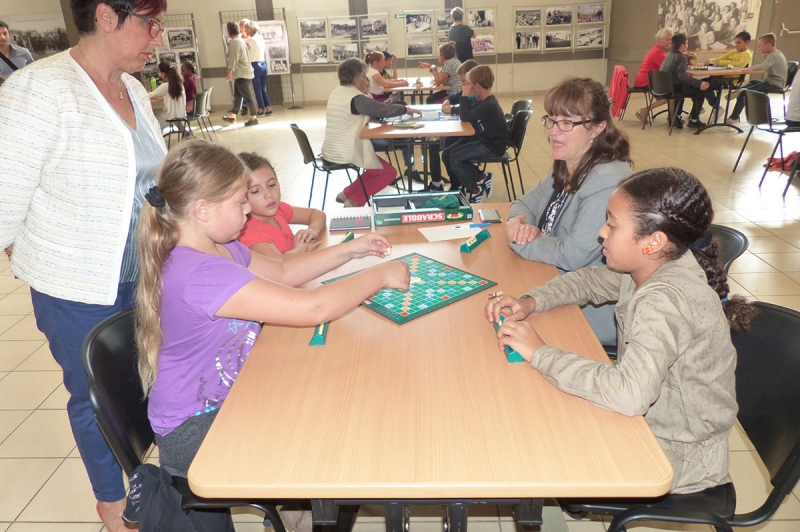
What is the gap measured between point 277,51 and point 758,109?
29.9 ft

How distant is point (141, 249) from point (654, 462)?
1223 millimetres

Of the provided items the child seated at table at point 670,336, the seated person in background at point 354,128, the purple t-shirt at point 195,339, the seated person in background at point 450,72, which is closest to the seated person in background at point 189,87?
the seated person in background at point 450,72

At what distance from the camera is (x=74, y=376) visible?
168 cm

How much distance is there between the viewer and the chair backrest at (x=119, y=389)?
132cm

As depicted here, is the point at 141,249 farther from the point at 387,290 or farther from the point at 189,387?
the point at 387,290

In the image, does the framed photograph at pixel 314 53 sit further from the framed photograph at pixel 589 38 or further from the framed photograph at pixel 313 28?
the framed photograph at pixel 589 38

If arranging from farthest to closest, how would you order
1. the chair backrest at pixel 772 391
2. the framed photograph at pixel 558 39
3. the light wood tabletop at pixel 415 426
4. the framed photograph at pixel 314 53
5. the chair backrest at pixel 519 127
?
the framed photograph at pixel 558 39 < the framed photograph at pixel 314 53 < the chair backrest at pixel 519 127 < the chair backrest at pixel 772 391 < the light wood tabletop at pixel 415 426

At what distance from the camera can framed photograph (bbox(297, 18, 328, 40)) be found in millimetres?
11766

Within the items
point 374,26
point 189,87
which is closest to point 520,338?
point 189,87

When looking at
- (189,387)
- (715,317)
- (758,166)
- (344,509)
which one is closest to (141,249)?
(189,387)

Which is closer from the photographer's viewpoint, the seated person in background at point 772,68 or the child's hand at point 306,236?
the child's hand at point 306,236

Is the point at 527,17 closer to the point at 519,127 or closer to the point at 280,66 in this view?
the point at 280,66

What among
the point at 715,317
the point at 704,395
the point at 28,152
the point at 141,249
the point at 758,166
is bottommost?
the point at 758,166

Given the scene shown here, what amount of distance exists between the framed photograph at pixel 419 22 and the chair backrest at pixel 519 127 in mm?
7625
